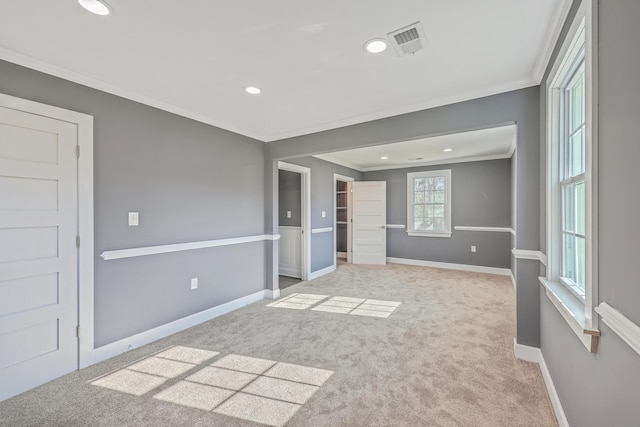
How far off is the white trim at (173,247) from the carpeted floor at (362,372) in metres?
0.85

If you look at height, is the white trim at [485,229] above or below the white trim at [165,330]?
above

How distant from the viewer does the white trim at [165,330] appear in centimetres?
243

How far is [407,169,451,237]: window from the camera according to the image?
6.21 meters

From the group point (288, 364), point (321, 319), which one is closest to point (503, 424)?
point (288, 364)

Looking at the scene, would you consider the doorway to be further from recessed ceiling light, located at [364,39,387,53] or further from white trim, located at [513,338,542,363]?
white trim, located at [513,338,542,363]

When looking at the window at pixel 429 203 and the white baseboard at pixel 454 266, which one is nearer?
the white baseboard at pixel 454 266

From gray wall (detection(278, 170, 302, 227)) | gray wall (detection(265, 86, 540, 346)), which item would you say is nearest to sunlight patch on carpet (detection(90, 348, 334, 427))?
gray wall (detection(265, 86, 540, 346))

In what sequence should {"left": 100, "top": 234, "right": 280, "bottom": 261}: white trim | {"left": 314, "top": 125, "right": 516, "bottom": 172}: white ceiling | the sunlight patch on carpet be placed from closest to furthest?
the sunlight patch on carpet < {"left": 100, "top": 234, "right": 280, "bottom": 261}: white trim < {"left": 314, "top": 125, "right": 516, "bottom": 172}: white ceiling

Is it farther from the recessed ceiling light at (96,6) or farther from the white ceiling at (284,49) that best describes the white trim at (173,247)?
the recessed ceiling light at (96,6)

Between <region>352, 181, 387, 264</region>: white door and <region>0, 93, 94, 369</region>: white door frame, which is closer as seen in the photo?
<region>0, 93, 94, 369</region>: white door frame

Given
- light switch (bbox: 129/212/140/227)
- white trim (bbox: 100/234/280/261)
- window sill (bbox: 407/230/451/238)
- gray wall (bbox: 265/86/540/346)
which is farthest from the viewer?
window sill (bbox: 407/230/451/238)

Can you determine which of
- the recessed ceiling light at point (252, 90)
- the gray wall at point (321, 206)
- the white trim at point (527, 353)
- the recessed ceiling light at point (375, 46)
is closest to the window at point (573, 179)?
the white trim at point (527, 353)

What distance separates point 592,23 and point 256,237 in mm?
3594

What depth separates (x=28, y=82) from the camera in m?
2.04
